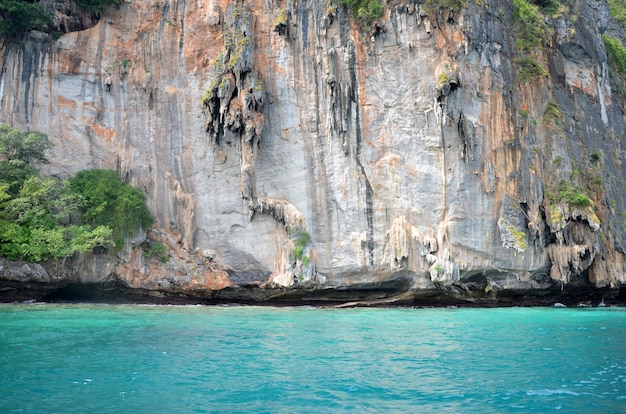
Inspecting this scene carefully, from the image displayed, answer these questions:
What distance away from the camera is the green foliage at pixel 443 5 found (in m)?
26.8

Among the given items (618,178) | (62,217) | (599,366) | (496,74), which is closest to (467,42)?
(496,74)

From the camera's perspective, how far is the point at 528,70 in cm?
2858

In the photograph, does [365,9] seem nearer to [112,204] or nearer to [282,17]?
[282,17]

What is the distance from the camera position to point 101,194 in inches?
1067

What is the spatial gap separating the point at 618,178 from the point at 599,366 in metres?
23.2

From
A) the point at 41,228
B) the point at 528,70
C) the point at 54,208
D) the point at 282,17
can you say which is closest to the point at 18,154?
the point at 54,208

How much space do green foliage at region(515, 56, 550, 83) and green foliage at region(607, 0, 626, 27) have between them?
1767cm

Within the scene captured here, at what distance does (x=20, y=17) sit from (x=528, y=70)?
26791mm

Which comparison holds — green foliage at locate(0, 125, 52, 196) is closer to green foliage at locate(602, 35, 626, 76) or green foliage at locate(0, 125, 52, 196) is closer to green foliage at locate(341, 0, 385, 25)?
green foliage at locate(341, 0, 385, 25)

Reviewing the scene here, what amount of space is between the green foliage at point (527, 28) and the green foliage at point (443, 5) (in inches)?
174

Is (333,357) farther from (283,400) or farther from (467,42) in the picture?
(467,42)

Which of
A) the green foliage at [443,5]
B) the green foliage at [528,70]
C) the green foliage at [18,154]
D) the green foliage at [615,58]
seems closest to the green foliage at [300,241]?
the green foliage at [443,5]

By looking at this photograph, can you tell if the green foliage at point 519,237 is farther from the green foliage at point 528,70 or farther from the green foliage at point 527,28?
the green foliage at point 527,28

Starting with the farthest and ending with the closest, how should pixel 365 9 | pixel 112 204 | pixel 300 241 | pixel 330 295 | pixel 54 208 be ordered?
pixel 330 295 → pixel 365 9 → pixel 300 241 → pixel 112 204 → pixel 54 208
